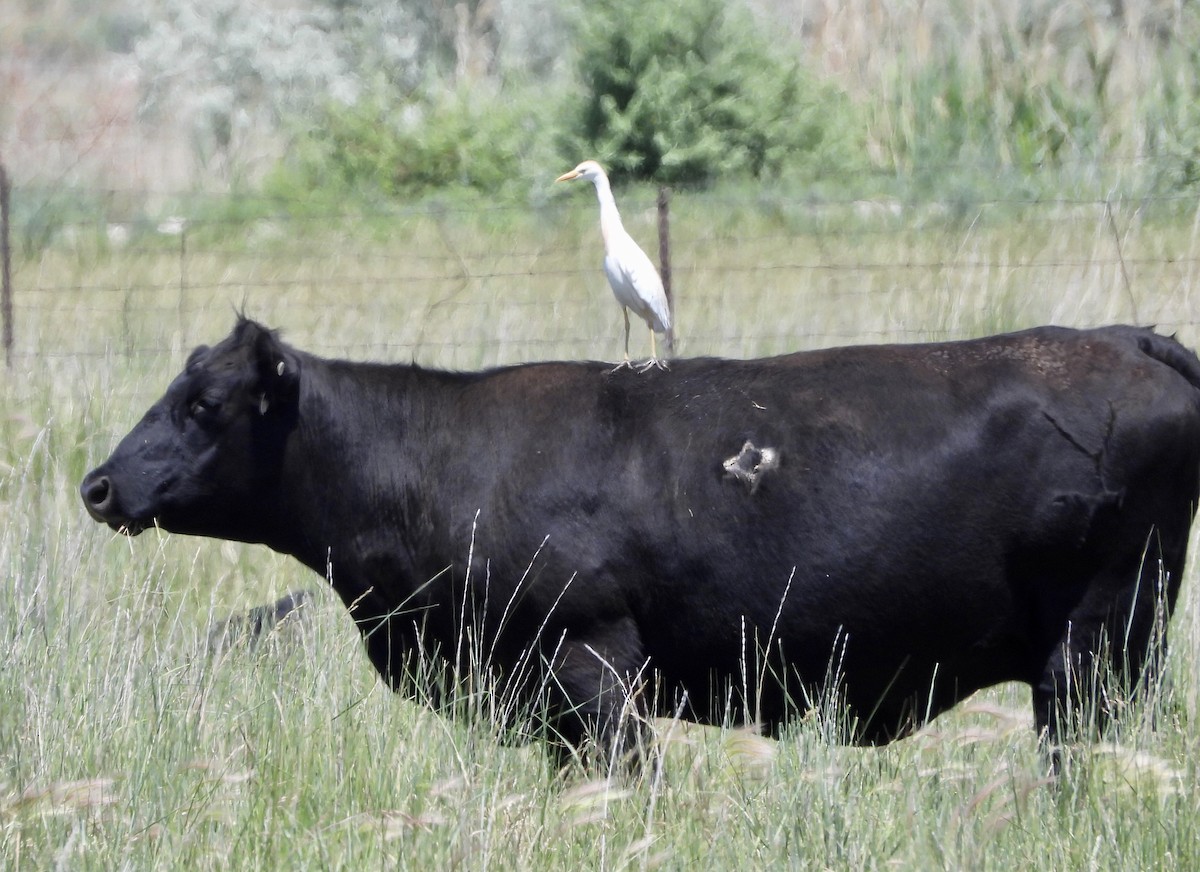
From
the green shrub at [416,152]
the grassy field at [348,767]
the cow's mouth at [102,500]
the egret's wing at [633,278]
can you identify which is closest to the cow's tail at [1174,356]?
the grassy field at [348,767]

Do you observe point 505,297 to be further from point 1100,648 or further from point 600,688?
point 1100,648

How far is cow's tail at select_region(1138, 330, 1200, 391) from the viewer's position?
14.0 ft

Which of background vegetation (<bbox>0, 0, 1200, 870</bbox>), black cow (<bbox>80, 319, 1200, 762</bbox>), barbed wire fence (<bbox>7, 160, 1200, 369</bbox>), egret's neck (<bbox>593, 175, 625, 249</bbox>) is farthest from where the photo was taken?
barbed wire fence (<bbox>7, 160, 1200, 369</bbox>)

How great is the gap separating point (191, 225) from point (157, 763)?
1510cm

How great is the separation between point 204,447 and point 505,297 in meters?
8.55

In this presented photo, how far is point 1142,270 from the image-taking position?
11570 millimetres

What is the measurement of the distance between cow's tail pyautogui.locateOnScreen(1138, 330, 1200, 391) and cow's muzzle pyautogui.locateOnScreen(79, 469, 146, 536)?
113 inches

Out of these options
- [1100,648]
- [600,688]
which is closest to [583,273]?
[600,688]

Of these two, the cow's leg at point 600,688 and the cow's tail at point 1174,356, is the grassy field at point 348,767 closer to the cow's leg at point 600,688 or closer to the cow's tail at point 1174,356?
the cow's leg at point 600,688

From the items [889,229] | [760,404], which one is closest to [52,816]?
[760,404]

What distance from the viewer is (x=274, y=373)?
15.2 ft

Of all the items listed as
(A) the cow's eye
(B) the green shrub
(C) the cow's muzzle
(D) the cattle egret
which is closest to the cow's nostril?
(C) the cow's muzzle

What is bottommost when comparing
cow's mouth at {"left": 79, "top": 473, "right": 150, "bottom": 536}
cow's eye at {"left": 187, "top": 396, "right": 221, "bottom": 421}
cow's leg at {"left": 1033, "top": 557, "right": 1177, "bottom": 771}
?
cow's leg at {"left": 1033, "top": 557, "right": 1177, "bottom": 771}

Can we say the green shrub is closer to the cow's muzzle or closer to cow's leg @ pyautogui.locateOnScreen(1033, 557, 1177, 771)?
the cow's muzzle
